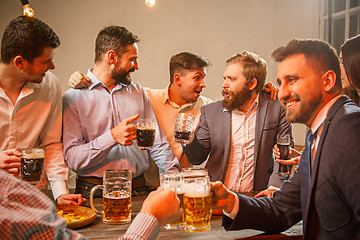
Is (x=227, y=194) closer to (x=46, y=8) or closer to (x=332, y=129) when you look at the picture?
(x=332, y=129)

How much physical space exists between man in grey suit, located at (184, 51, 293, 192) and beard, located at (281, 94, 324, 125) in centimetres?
118

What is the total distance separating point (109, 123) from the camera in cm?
272

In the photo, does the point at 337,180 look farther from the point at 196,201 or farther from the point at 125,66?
the point at 125,66

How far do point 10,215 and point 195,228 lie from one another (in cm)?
80

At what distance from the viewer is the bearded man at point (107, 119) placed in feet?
8.16

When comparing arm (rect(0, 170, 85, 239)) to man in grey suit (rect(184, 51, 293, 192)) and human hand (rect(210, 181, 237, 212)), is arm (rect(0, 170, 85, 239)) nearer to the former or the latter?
human hand (rect(210, 181, 237, 212))

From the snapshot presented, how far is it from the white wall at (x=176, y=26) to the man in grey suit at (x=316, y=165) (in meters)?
4.40

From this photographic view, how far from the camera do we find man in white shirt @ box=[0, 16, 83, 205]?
2.26m

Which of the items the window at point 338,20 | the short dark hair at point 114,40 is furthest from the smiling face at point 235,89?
the window at point 338,20

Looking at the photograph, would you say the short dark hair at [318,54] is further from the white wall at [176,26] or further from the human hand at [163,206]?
the white wall at [176,26]

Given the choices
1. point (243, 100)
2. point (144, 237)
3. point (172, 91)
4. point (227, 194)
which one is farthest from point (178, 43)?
point (144, 237)

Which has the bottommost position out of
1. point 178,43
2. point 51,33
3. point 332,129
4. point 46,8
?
point 332,129

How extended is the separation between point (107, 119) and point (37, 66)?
2.17ft

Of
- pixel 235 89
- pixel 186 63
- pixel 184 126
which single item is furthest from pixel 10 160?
pixel 186 63
